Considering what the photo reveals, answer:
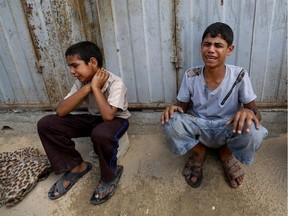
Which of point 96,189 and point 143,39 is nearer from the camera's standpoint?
point 96,189

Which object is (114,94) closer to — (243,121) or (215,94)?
(215,94)

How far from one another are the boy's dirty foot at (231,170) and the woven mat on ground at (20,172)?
173 cm

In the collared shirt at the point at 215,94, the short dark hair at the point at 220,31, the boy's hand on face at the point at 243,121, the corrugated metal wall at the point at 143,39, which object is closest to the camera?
the boy's hand on face at the point at 243,121

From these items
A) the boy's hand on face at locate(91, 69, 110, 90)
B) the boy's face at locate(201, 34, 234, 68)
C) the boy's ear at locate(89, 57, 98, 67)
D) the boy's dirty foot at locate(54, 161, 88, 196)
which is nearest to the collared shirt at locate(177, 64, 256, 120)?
the boy's face at locate(201, 34, 234, 68)

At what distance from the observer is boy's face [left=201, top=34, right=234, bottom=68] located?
2174 mm

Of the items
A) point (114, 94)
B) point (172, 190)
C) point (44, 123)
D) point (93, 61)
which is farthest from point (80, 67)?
point (172, 190)

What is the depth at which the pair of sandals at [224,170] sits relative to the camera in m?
2.39

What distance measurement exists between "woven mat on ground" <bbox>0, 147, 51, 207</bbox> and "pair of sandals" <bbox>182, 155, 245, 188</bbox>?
1389 mm

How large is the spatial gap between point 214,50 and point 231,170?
1.07m

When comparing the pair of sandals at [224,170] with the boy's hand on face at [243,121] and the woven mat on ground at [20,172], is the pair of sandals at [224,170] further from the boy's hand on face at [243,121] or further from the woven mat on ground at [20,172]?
the woven mat on ground at [20,172]

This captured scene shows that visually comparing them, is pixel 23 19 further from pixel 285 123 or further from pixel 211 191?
pixel 285 123

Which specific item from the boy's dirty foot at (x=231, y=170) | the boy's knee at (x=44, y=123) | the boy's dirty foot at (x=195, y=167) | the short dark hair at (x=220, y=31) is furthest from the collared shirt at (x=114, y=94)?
the boy's dirty foot at (x=231, y=170)

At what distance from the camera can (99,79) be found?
242 centimetres

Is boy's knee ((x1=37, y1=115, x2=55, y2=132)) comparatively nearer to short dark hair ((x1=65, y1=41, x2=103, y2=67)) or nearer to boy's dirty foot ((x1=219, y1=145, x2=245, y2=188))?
short dark hair ((x1=65, y1=41, x2=103, y2=67))
